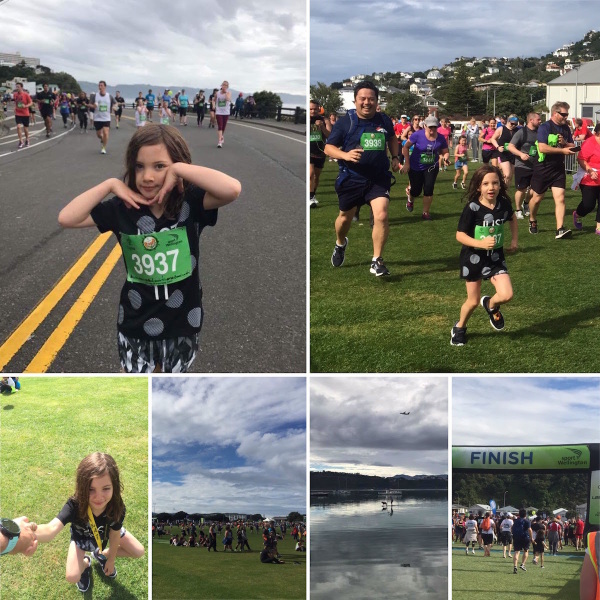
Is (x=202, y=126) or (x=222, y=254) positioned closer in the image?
(x=202, y=126)

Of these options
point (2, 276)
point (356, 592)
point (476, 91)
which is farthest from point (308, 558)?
point (476, 91)

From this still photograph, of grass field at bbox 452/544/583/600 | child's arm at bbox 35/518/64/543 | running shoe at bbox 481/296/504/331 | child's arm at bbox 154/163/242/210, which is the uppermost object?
child's arm at bbox 154/163/242/210

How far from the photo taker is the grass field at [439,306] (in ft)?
11.6

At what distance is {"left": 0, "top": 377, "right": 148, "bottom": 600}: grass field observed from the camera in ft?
11.0

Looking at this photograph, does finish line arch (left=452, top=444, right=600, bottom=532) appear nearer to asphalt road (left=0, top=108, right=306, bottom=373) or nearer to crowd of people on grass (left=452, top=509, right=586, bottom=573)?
crowd of people on grass (left=452, top=509, right=586, bottom=573)

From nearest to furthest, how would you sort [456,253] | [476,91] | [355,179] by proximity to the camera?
1. [476,91]
2. [355,179]
3. [456,253]

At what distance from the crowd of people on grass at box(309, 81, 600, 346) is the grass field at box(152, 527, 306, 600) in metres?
1.44

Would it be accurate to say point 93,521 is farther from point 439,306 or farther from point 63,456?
point 439,306

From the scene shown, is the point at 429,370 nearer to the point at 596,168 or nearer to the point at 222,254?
the point at 222,254

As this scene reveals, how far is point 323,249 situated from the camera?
168 inches

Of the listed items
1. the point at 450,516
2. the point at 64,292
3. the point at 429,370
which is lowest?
the point at 450,516

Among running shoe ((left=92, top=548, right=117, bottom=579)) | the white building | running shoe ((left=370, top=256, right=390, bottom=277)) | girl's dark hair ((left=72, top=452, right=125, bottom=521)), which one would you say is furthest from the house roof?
running shoe ((left=92, top=548, right=117, bottom=579))

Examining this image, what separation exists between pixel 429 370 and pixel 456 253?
1004mm

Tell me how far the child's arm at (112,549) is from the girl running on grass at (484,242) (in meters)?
1.94
